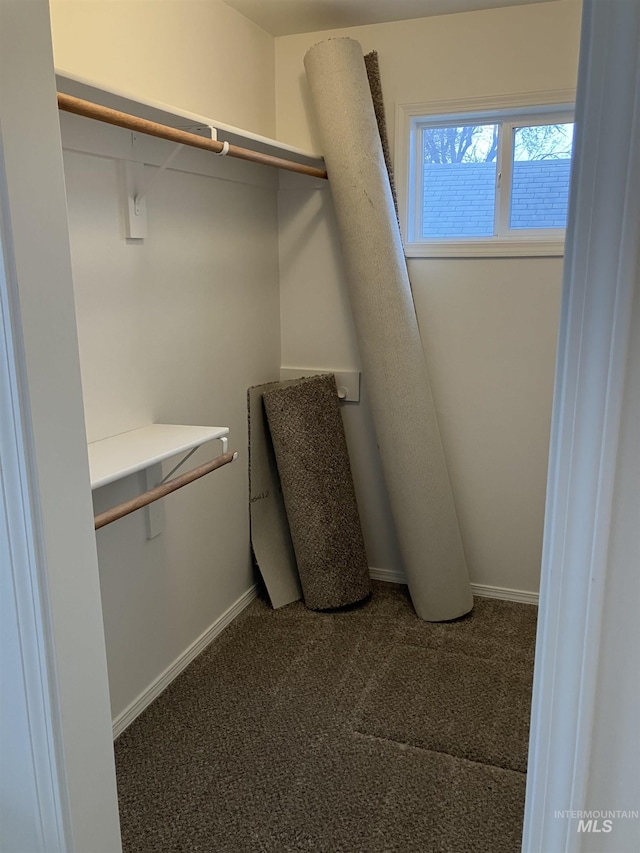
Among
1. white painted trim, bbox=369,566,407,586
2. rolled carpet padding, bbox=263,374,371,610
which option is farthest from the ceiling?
white painted trim, bbox=369,566,407,586

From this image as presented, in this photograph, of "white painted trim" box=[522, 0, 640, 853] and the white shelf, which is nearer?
"white painted trim" box=[522, 0, 640, 853]

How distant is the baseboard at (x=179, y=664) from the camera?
2139 mm

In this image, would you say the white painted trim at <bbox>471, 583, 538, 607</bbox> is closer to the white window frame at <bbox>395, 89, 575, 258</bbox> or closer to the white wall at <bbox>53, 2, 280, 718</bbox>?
the white wall at <bbox>53, 2, 280, 718</bbox>

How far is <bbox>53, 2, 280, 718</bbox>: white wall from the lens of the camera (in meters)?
1.92

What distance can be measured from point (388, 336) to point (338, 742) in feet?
4.60

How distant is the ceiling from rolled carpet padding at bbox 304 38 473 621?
0.36 ft

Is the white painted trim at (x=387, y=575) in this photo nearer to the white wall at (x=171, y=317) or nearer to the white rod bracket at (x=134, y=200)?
the white wall at (x=171, y=317)

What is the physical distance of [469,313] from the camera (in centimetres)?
275

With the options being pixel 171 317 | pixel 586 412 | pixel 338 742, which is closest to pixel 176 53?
pixel 171 317

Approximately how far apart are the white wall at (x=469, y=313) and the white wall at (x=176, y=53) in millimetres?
201

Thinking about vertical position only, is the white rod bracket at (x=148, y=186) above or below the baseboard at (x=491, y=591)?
above

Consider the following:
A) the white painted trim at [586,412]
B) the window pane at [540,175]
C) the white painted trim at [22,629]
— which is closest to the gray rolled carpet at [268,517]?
the window pane at [540,175]

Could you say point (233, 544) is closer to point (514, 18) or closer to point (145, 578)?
point (145, 578)

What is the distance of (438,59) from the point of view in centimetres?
259
